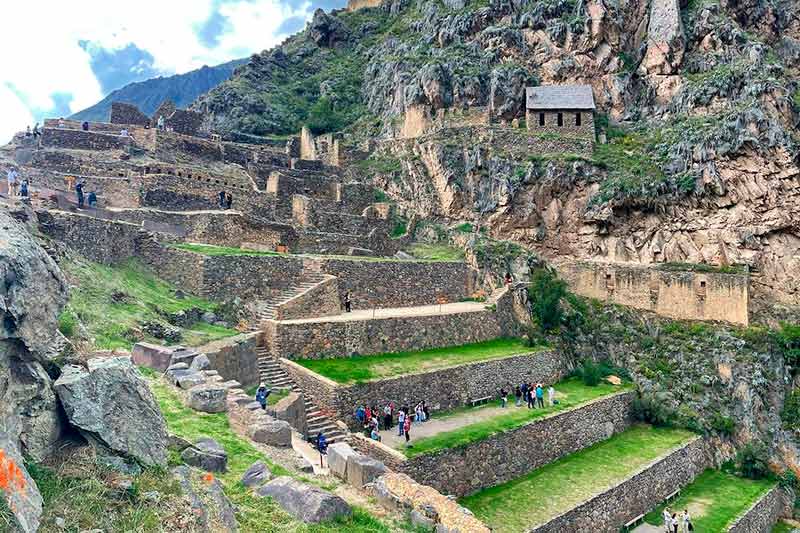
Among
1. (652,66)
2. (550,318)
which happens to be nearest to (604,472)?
(550,318)

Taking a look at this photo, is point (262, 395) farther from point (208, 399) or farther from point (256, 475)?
point (256, 475)

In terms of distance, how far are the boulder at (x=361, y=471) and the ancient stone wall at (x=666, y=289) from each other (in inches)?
842

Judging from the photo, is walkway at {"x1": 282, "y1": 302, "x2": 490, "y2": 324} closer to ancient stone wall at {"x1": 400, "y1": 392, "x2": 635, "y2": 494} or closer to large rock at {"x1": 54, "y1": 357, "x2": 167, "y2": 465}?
ancient stone wall at {"x1": 400, "y1": 392, "x2": 635, "y2": 494}

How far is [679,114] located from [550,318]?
15.8 m

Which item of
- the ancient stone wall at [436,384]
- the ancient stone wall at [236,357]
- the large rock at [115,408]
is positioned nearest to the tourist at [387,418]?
the ancient stone wall at [436,384]

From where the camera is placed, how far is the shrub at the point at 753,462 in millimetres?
22125

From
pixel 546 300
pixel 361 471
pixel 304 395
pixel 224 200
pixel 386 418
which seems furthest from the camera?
pixel 546 300

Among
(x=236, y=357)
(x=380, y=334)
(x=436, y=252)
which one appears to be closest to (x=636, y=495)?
(x=380, y=334)

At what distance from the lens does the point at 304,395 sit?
16547 mm

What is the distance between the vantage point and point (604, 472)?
1848cm

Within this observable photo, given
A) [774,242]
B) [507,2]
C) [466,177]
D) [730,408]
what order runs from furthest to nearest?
[507,2], [466,177], [774,242], [730,408]

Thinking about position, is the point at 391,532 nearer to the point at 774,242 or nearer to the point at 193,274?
the point at 193,274

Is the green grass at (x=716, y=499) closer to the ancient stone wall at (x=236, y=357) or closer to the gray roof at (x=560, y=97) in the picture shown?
the ancient stone wall at (x=236, y=357)

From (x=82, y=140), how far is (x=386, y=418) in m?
19.0
